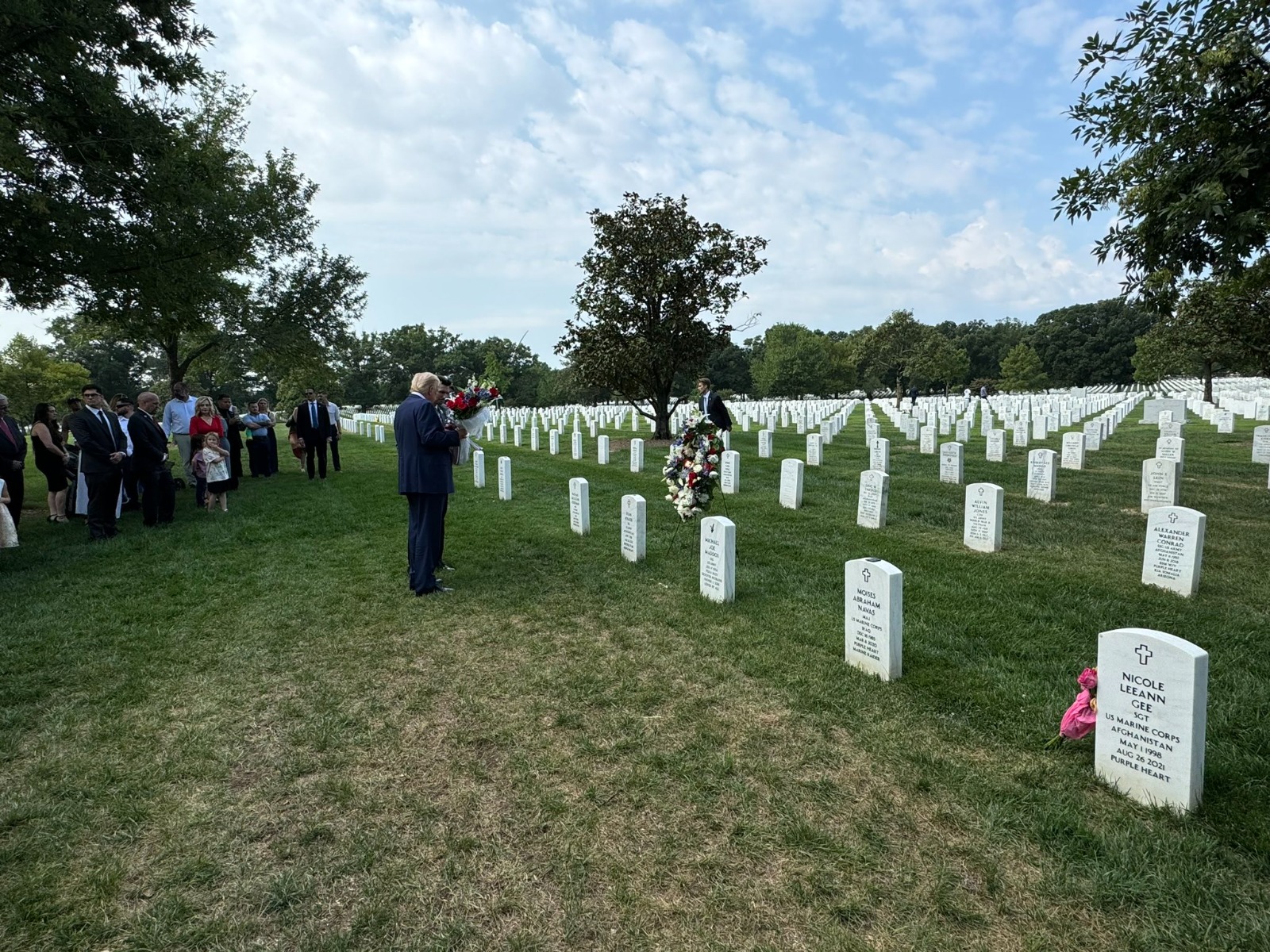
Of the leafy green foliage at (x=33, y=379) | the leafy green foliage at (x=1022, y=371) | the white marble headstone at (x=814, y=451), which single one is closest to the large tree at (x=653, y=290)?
the white marble headstone at (x=814, y=451)

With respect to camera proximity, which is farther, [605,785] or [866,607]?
[866,607]

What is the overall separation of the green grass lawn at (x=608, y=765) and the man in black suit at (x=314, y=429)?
709 cm

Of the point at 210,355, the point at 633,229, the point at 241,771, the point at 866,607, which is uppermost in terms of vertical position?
the point at 633,229

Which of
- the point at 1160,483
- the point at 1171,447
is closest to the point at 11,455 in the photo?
the point at 1160,483

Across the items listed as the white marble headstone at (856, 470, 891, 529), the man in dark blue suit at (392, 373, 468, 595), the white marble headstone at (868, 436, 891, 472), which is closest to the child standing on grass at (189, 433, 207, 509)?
the man in dark blue suit at (392, 373, 468, 595)

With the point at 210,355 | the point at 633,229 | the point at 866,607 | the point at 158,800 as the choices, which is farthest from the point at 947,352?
the point at 158,800

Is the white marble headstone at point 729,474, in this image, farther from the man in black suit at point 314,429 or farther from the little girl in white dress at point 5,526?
the little girl in white dress at point 5,526

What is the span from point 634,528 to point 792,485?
3750 millimetres

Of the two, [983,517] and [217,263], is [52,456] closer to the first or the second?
[217,263]

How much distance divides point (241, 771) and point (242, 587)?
403 cm

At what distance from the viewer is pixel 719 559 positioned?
595 centimetres

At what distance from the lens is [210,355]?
996 inches

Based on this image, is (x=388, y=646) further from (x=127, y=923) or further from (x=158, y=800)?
(x=127, y=923)

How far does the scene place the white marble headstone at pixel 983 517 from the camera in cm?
725
